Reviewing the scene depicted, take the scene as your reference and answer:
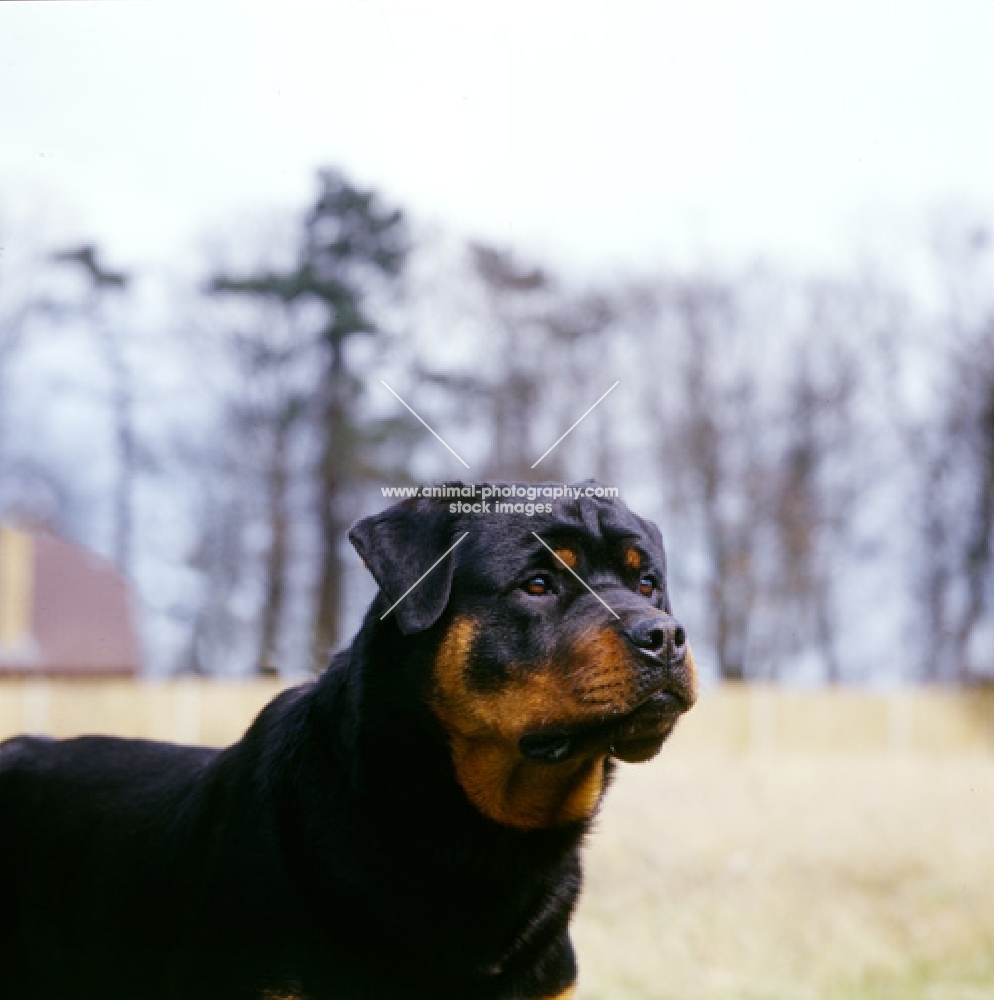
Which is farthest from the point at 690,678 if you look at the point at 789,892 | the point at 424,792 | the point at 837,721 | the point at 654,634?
the point at 837,721

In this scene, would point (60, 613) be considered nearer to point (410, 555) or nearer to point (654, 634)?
point (410, 555)

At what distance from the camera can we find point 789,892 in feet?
21.1

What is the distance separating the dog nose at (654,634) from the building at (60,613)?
35.1ft

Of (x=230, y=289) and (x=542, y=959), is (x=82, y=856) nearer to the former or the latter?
(x=542, y=959)

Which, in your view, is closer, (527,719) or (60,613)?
(527,719)

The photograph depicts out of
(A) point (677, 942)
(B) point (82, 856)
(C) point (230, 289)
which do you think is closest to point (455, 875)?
(B) point (82, 856)

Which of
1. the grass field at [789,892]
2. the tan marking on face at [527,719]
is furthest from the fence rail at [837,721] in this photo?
the tan marking on face at [527,719]

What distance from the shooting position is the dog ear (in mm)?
2875

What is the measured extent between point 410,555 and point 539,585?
0.32 meters

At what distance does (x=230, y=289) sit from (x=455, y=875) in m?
8.34

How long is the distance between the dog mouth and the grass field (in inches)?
68.0

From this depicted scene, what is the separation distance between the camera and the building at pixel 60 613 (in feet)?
44.3

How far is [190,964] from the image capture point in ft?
9.24

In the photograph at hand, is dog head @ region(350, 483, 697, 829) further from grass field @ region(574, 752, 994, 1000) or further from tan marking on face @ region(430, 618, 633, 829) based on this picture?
grass field @ region(574, 752, 994, 1000)
